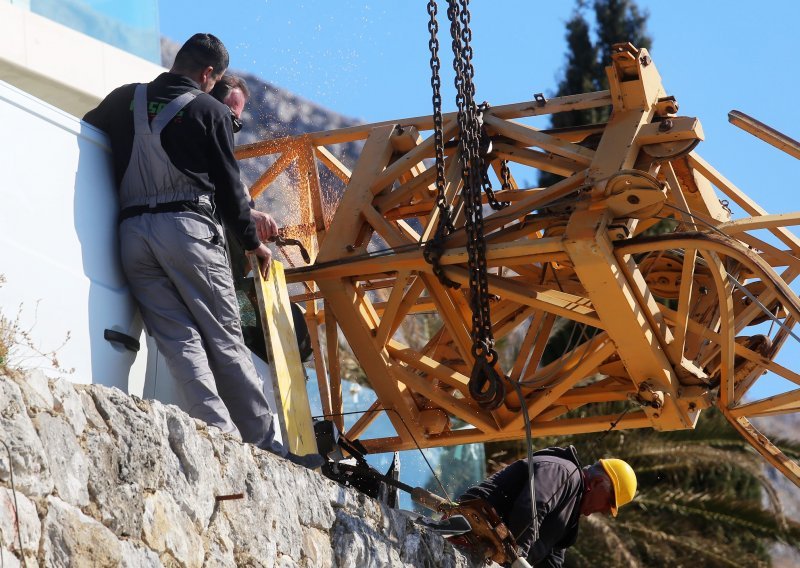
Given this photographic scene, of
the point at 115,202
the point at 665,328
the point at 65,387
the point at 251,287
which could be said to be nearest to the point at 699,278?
the point at 665,328

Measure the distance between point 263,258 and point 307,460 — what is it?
1.23 meters

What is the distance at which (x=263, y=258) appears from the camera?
24.8 feet

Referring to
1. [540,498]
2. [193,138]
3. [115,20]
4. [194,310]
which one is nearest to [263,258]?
[194,310]

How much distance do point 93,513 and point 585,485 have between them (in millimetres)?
4087

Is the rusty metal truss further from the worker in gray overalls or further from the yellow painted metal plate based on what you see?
the worker in gray overalls

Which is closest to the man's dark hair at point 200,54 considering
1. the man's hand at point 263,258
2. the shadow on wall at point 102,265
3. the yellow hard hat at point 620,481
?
the shadow on wall at point 102,265

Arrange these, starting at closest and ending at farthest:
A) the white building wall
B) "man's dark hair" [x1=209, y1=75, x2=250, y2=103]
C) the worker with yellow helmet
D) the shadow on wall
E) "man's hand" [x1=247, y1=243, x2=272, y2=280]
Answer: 1. the white building wall
2. the shadow on wall
3. "man's hand" [x1=247, y1=243, x2=272, y2=280]
4. "man's dark hair" [x1=209, y1=75, x2=250, y2=103]
5. the worker with yellow helmet

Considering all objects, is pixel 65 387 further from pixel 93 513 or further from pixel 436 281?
pixel 436 281

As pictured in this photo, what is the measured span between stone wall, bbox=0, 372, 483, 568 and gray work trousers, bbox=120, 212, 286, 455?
1.34ft

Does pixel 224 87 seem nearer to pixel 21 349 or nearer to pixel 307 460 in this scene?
pixel 307 460

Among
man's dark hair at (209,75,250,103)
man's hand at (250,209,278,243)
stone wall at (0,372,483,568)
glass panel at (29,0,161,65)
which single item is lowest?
stone wall at (0,372,483,568)

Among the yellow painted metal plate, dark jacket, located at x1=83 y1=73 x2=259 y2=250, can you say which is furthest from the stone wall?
dark jacket, located at x1=83 y1=73 x2=259 y2=250

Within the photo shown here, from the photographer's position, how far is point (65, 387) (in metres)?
5.11

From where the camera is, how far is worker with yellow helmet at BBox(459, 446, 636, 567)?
25.9 feet
